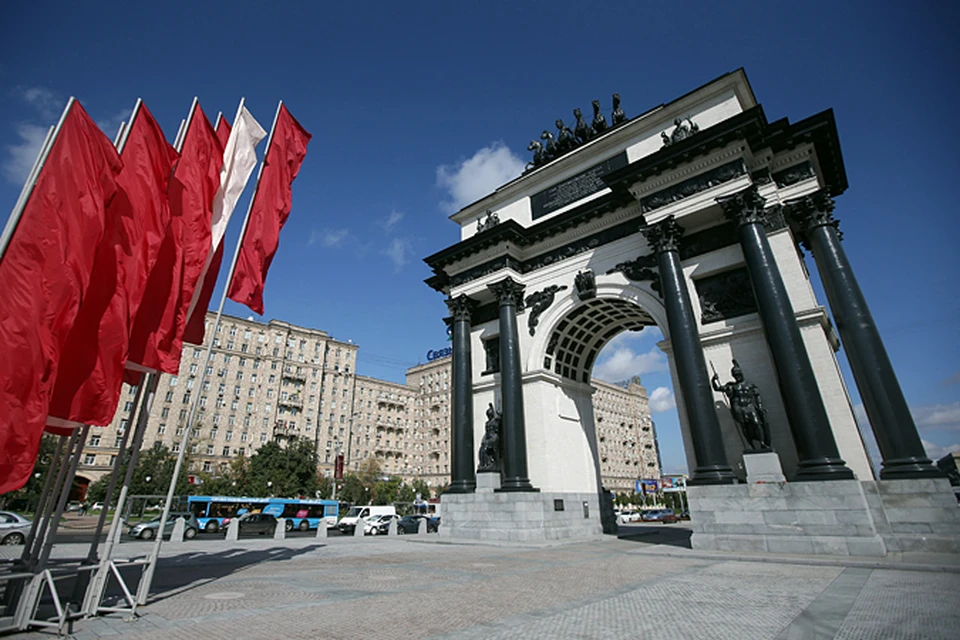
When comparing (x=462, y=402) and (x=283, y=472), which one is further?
(x=283, y=472)

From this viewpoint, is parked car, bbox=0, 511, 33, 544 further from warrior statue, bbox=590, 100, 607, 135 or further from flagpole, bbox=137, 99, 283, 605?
warrior statue, bbox=590, 100, 607, 135

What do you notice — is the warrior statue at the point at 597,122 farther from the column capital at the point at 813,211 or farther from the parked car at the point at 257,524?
the parked car at the point at 257,524

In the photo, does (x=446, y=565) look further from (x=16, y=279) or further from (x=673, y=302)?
(x=673, y=302)

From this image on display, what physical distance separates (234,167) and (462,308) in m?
15.6

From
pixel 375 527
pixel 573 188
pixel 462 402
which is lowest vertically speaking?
pixel 375 527

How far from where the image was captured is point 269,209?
1123 centimetres

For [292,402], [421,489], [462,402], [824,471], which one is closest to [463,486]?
[462,402]

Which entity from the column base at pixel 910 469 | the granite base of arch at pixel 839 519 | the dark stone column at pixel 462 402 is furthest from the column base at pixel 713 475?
the dark stone column at pixel 462 402

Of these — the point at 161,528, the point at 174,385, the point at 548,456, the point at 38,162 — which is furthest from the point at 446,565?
the point at 174,385

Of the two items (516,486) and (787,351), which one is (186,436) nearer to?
(516,486)

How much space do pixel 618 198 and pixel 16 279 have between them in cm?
2025

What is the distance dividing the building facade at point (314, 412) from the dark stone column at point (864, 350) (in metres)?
72.2

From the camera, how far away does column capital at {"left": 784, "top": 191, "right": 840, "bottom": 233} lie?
54.1 feet

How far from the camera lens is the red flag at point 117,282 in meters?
6.95
